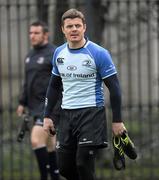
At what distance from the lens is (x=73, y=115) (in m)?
6.32

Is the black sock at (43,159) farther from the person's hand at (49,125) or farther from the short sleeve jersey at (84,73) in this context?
the short sleeve jersey at (84,73)

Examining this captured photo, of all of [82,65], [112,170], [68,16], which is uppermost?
[68,16]

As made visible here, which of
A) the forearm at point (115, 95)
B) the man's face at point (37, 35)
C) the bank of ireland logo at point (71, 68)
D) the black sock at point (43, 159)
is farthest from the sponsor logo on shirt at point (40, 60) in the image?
the forearm at point (115, 95)

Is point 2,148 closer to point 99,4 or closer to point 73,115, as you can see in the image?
point 99,4

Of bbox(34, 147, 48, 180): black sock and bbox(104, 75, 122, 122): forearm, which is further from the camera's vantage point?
bbox(34, 147, 48, 180): black sock

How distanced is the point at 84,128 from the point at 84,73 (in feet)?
1.64

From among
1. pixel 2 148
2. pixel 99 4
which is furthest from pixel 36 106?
pixel 99 4

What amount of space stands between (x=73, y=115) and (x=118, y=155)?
0.57 meters

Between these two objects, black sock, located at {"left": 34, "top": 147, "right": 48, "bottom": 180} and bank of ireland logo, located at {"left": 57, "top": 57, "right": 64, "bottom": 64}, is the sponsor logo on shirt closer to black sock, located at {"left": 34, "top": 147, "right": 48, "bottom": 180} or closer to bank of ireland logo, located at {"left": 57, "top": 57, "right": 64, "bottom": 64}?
black sock, located at {"left": 34, "top": 147, "right": 48, "bottom": 180}

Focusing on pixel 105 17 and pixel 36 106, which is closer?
pixel 36 106

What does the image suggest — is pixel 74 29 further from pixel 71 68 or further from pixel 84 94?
pixel 84 94

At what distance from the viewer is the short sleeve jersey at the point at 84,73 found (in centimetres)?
621

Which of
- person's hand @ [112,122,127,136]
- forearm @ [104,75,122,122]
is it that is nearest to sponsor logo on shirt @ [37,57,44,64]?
forearm @ [104,75,122,122]

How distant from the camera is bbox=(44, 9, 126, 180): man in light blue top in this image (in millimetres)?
6203
